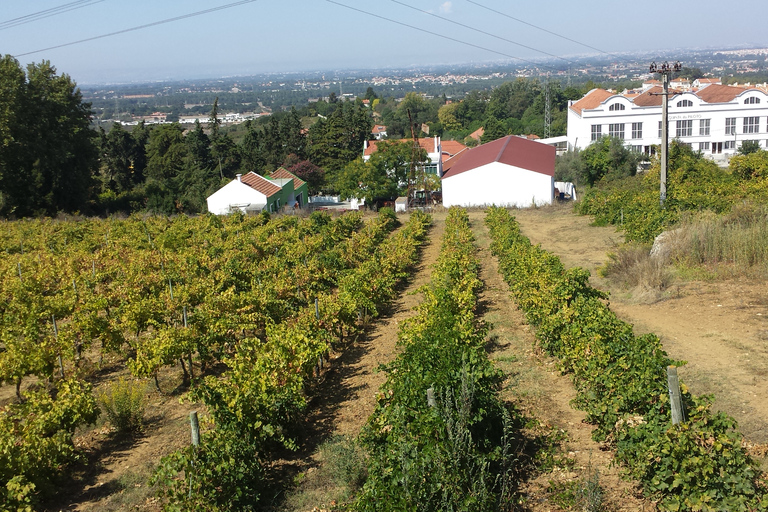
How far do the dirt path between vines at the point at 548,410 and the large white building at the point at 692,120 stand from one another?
39531 millimetres

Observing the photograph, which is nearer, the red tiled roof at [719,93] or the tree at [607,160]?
the tree at [607,160]

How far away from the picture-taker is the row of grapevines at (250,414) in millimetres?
6129

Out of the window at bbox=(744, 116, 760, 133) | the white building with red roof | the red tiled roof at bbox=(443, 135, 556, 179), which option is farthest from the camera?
the white building with red roof

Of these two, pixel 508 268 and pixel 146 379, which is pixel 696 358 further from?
pixel 146 379

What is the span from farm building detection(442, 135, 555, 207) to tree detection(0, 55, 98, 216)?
74.8 ft

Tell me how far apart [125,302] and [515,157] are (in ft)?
100

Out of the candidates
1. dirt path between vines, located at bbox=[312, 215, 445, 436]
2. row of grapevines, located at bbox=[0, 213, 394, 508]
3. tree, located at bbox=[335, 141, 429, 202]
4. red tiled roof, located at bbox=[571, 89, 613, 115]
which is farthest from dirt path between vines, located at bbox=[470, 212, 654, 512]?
red tiled roof, located at bbox=[571, 89, 613, 115]

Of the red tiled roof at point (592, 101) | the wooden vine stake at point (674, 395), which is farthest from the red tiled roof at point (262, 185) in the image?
the wooden vine stake at point (674, 395)

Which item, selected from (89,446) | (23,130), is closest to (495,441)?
(89,446)

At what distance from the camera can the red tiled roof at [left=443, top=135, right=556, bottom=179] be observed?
1471 inches

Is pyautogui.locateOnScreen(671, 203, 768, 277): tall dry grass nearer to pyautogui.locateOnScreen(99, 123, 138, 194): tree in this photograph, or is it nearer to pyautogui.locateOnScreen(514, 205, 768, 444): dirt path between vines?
pyautogui.locateOnScreen(514, 205, 768, 444): dirt path between vines

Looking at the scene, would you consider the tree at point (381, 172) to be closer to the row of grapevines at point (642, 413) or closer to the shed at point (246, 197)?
the shed at point (246, 197)

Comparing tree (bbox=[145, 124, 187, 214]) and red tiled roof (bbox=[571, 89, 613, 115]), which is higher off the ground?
red tiled roof (bbox=[571, 89, 613, 115])

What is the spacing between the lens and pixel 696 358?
33.1 feet
